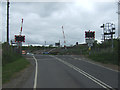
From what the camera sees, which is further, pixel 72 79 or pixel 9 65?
pixel 9 65

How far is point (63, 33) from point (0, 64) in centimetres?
9193

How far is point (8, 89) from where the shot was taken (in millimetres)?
8211

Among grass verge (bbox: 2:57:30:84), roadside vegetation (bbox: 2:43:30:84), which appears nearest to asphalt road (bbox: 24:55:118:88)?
grass verge (bbox: 2:57:30:84)

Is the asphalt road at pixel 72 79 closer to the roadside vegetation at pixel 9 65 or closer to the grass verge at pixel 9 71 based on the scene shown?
the grass verge at pixel 9 71

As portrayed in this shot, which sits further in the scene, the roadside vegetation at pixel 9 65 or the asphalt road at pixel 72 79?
the roadside vegetation at pixel 9 65

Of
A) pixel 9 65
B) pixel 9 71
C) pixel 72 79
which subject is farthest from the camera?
pixel 9 65

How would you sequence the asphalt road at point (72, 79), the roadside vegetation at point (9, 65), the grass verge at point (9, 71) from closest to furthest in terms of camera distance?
1. the asphalt road at point (72, 79)
2. the grass verge at point (9, 71)
3. the roadside vegetation at point (9, 65)

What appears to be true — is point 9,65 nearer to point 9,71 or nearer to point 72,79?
point 9,71

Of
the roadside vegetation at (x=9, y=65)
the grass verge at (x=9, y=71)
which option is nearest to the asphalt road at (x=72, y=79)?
the grass verge at (x=9, y=71)

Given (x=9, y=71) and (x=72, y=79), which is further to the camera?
(x=9, y=71)

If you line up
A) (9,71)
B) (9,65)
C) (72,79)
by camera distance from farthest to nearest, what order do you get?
1. (9,65)
2. (9,71)
3. (72,79)

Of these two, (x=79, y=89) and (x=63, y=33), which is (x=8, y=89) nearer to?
(x=79, y=89)

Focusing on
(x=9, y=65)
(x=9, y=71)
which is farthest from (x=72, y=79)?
(x=9, y=65)

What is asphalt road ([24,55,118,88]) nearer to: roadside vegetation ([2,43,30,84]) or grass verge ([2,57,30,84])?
grass verge ([2,57,30,84])
